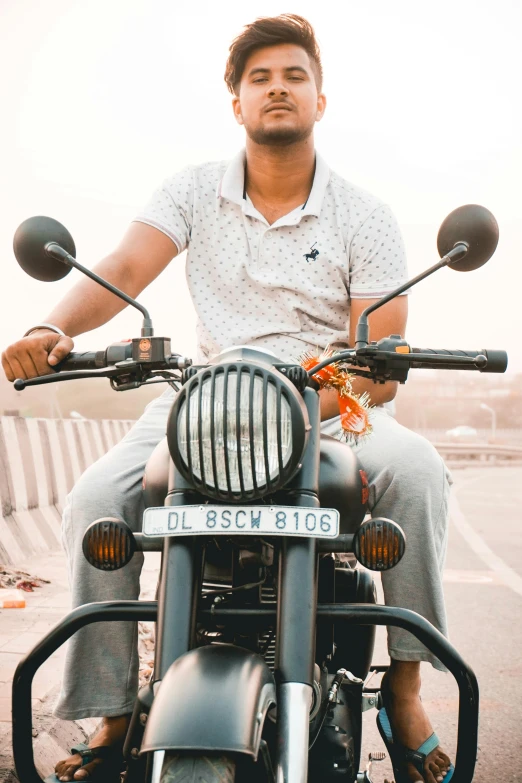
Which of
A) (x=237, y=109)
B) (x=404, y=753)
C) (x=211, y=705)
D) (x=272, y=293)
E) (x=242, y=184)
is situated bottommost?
(x=404, y=753)

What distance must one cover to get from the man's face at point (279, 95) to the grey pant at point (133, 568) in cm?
126

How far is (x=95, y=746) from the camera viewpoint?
8.48 feet

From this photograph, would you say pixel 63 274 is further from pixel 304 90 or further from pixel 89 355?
pixel 304 90

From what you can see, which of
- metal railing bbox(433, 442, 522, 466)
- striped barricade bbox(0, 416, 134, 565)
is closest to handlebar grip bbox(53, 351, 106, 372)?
striped barricade bbox(0, 416, 134, 565)


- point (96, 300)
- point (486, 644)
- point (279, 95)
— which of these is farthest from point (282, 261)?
point (486, 644)

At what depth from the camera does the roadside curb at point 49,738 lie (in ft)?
9.66

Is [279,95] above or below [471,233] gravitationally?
above

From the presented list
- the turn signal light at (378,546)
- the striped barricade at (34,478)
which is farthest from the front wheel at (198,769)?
the striped barricade at (34,478)

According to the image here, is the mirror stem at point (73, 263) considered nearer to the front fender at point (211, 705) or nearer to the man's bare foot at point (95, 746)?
the front fender at point (211, 705)

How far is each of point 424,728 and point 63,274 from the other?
1.65 meters

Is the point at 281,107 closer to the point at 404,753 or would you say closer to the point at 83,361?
the point at 83,361

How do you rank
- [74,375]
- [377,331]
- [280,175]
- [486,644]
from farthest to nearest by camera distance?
[486,644]
[280,175]
[377,331]
[74,375]

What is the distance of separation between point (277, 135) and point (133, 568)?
1.60 meters

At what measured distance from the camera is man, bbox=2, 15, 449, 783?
2.62 m
